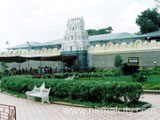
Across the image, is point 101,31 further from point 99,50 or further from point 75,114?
point 75,114

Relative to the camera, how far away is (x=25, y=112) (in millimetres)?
8297

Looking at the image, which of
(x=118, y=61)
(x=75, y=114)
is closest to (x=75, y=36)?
(x=118, y=61)

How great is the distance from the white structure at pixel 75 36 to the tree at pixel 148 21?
15.8 m

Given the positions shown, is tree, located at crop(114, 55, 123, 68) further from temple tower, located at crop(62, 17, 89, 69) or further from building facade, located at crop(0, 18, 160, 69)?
temple tower, located at crop(62, 17, 89, 69)

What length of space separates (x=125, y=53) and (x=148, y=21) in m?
17.6

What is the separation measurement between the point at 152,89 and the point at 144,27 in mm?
31139

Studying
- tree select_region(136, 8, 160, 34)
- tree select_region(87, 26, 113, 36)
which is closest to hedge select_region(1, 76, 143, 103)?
tree select_region(136, 8, 160, 34)

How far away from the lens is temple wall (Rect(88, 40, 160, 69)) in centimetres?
2478

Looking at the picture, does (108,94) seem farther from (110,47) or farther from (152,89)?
(110,47)

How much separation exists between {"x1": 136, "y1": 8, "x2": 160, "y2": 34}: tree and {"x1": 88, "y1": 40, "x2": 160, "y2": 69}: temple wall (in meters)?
16.6

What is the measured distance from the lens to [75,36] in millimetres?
30016

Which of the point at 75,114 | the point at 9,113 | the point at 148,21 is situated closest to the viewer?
the point at 9,113

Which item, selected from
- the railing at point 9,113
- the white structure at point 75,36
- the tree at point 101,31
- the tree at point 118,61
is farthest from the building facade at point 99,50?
→ the tree at point 101,31

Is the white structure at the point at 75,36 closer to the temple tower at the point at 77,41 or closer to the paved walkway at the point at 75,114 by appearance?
the temple tower at the point at 77,41
